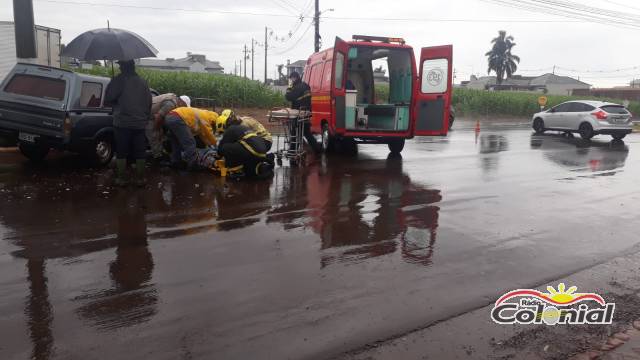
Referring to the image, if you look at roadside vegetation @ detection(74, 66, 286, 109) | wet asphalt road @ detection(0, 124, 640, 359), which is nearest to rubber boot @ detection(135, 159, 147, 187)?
wet asphalt road @ detection(0, 124, 640, 359)

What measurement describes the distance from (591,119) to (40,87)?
19.1 metres

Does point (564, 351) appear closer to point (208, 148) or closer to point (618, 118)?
point (208, 148)

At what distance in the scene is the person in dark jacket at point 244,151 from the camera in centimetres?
876

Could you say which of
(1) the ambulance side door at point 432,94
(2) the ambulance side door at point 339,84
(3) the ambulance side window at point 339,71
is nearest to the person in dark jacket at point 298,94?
(2) the ambulance side door at point 339,84

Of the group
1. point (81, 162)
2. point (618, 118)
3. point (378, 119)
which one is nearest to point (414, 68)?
point (378, 119)

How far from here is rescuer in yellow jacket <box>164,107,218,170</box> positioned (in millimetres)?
9172

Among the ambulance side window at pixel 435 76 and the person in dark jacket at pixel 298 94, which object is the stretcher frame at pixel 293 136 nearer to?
the person in dark jacket at pixel 298 94

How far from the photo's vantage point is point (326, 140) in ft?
42.5

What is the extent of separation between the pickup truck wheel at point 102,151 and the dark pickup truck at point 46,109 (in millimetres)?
282

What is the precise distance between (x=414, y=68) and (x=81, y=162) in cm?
766

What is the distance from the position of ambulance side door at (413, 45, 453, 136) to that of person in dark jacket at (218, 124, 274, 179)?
4814 millimetres

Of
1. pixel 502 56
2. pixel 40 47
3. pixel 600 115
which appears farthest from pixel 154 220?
pixel 502 56

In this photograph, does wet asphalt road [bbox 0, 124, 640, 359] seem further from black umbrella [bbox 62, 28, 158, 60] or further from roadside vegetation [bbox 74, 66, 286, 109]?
roadside vegetation [bbox 74, 66, 286, 109]

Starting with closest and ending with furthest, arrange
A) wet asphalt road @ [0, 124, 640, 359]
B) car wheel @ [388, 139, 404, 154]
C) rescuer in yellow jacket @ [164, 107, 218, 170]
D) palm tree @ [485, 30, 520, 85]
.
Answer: wet asphalt road @ [0, 124, 640, 359] → rescuer in yellow jacket @ [164, 107, 218, 170] → car wheel @ [388, 139, 404, 154] → palm tree @ [485, 30, 520, 85]
